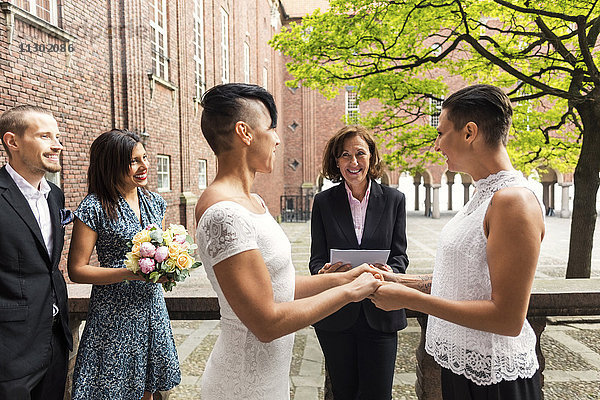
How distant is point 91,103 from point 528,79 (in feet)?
23.6

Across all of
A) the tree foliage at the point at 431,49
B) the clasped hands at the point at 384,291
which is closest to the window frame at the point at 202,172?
the tree foliage at the point at 431,49

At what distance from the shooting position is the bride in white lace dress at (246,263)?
3.96ft

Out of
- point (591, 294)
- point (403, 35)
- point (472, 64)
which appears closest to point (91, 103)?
point (403, 35)

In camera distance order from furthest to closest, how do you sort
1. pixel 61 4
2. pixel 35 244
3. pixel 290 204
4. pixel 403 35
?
pixel 290 204
pixel 403 35
pixel 61 4
pixel 35 244

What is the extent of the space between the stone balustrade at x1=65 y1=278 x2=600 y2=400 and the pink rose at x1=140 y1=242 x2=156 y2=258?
1.93 ft

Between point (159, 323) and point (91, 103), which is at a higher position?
point (91, 103)

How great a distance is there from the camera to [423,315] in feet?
7.71

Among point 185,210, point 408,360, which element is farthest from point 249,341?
point 185,210

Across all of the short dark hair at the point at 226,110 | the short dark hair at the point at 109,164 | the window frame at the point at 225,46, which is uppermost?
the window frame at the point at 225,46

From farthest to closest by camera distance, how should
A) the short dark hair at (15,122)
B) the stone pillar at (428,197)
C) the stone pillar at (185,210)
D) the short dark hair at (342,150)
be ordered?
the stone pillar at (428,197) < the stone pillar at (185,210) < the short dark hair at (342,150) < the short dark hair at (15,122)

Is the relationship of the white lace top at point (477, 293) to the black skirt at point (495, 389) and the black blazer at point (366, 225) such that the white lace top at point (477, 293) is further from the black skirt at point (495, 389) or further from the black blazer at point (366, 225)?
the black blazer at point (366, 225)

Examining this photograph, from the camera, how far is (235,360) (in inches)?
54.9

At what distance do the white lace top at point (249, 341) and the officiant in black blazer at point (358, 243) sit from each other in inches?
34.2

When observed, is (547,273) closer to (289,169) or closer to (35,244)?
(35,244)
